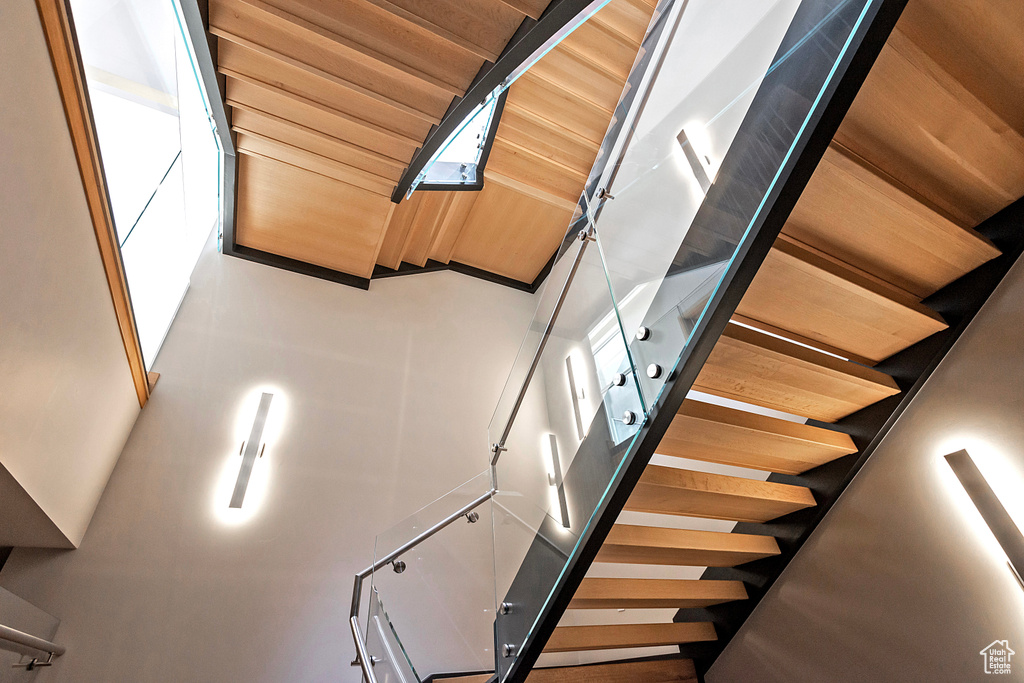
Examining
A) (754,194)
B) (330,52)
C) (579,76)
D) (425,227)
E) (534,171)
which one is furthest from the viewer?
(425,227)

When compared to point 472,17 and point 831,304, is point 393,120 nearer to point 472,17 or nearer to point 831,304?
point 472,17

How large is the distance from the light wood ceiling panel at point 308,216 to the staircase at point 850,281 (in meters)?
3.46

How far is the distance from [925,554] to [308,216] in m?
5.13

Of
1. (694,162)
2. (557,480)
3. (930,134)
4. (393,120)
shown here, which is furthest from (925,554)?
(393,120)

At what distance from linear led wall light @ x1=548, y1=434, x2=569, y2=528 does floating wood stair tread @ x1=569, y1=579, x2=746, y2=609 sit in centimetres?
58

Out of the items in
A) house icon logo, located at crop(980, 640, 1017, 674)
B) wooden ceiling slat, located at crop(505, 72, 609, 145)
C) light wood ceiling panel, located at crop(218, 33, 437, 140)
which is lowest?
house icon logo, located at crop(980, 640, 1017, 674)

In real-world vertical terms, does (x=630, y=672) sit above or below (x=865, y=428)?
below

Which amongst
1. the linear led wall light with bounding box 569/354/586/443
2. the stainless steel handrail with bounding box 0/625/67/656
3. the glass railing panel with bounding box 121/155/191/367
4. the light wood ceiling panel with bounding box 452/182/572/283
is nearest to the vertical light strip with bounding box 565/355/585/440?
the linear led wall light with bounding box 569/354/586/443

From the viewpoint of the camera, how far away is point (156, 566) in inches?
144

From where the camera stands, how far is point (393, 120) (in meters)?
3.75

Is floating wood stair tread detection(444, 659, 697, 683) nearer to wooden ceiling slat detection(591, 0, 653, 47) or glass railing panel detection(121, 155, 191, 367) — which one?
glass railing panel detection(121, 155, 191, 367)

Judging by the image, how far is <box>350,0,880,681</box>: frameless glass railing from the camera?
1874mm

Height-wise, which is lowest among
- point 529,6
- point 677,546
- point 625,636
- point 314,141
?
point 625,636

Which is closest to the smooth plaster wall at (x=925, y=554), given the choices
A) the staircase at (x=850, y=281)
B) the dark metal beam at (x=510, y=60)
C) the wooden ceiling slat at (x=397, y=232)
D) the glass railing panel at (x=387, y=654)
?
the staircase at (x=850, y=281)
